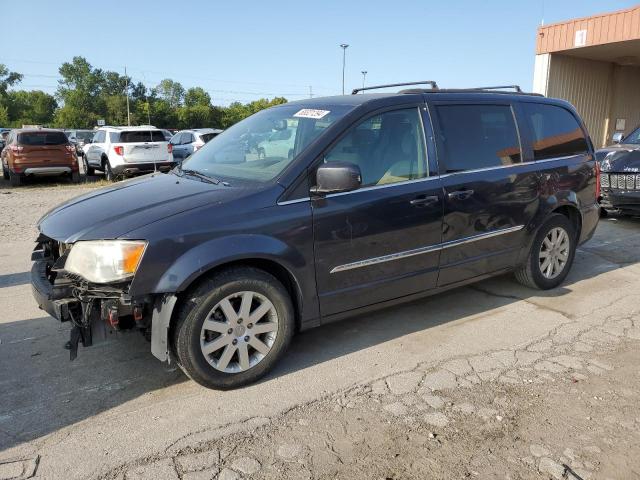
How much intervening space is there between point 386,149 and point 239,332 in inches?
66.7

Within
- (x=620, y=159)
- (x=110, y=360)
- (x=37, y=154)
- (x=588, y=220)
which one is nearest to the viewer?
(x=110, y=360)

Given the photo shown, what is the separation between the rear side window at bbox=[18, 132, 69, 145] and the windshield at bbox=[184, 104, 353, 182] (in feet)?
41.4

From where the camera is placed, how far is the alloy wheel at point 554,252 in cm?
506

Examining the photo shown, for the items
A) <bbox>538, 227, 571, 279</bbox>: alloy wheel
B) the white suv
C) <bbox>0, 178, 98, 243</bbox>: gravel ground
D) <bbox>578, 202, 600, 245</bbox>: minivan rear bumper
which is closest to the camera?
<bbox>538, 227, 571, 279</bbox>: alloy wheel

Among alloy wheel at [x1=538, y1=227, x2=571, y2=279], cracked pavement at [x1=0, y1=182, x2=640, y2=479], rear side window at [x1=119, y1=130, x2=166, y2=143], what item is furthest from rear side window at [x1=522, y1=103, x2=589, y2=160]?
rear side window at [x1=119, y1=130, x2=166, y2=143]

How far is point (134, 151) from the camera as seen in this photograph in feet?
49.9

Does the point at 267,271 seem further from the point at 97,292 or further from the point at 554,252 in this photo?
the point at 554,252

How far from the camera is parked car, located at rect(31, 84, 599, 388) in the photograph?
305 cm

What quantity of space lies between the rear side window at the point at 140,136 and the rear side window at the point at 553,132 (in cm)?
1266

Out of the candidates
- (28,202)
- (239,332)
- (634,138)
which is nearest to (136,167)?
(28,202)

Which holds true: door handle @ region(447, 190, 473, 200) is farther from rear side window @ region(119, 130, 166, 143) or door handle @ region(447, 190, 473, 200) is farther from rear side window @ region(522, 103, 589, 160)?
rear side window @ region(119, 130, 166, 143)

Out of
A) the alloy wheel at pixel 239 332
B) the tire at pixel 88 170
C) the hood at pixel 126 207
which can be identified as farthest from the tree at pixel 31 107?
the alloy wheel at pixel 239 332

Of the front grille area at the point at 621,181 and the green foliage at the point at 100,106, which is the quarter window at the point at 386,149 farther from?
the green foliage at the point at 100,106

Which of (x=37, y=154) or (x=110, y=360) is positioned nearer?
(x=110, y=360)
